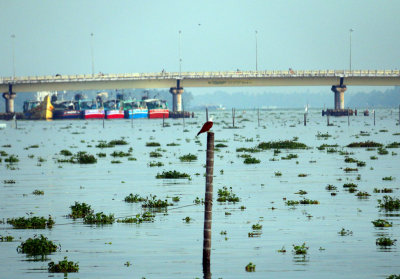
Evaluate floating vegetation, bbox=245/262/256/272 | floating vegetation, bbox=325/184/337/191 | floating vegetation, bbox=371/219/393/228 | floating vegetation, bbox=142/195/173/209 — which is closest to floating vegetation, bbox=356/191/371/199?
floating vegetation, bbox=325/184/337/191

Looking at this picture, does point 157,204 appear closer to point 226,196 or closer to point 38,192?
point 226,196

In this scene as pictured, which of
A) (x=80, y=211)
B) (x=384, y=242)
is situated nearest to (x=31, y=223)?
(x=80, y=211)

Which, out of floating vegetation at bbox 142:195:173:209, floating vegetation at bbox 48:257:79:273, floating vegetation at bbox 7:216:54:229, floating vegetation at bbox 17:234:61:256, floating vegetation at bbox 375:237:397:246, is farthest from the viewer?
floating vegetation at bbox 142:195:173:209

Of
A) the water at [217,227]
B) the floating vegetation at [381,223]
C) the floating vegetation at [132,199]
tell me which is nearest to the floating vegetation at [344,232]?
the water at [217,227]

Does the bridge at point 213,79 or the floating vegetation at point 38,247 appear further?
the bridge at point 213,79

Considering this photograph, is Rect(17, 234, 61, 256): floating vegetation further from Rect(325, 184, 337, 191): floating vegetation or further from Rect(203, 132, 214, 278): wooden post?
Rect(325, 184, 337, 191): floating vegetation

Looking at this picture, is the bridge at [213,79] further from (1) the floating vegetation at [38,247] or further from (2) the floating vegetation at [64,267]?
(2) the floating vegetation at [64,267]

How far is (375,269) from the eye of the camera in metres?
18.8

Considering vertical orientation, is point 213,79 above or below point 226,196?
above

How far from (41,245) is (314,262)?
7.24m

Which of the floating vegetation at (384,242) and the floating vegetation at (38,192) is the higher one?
the floating vegetation at (38,192)

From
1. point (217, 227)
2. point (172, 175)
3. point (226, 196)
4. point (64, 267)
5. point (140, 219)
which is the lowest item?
point (64, 267)

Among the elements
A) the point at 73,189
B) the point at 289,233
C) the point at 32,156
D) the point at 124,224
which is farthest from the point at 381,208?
the point at 32,156

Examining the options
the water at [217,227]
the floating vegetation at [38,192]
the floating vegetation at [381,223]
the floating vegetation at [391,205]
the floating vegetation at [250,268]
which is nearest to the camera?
the floating vegetation at [250,268]
